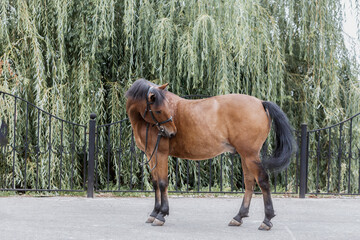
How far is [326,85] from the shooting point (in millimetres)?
10383

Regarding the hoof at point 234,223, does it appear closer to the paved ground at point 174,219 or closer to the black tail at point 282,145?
the paved ground at point 174,219

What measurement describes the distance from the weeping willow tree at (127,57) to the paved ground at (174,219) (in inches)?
56.4

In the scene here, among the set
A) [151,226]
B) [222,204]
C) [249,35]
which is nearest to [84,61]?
[249,35]

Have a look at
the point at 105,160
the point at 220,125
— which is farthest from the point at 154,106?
the point at 105,160

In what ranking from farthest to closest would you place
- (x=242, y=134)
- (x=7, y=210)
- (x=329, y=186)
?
1. (x=329, y=186)
2. (x=7, y=210)
3. (x=242, y=134)

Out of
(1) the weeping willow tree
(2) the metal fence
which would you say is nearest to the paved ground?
(2) the metal fence

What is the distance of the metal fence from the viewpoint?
917 centimetres

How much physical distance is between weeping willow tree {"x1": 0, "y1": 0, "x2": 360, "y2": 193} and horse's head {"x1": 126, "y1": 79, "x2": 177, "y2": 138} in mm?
3280

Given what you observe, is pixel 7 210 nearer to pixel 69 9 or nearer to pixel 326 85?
pixel 69 9

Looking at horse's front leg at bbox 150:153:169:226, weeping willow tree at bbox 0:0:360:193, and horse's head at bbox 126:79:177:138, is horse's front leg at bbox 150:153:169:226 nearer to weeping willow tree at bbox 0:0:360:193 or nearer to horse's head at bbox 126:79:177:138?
horse's head at bbox 126:79:177:138

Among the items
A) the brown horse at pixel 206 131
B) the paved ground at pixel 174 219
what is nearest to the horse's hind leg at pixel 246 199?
the brown horse at pixel 206 131

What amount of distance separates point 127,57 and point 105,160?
78.4 inches

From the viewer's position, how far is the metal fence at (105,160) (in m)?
9.17

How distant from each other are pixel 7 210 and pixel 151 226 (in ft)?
7.82
